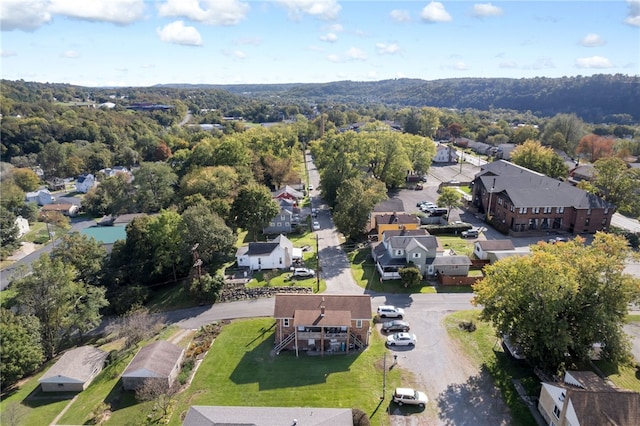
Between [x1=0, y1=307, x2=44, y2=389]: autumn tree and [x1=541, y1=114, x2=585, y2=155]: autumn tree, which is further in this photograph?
[x1=541, y1=114, x2=585, y2=155]: autumn tree

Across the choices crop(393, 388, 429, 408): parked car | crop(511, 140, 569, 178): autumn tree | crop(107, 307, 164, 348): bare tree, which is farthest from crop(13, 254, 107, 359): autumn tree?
crop(511, 140, 569, 178): autumn tree

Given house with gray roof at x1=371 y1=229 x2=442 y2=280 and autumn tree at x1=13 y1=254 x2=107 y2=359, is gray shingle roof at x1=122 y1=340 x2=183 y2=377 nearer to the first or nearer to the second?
autumn tree at x1=13 y1=254 x2=107 y2=359

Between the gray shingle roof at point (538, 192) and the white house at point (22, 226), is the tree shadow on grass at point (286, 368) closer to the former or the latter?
the gray shingle roof at point (538, 192)

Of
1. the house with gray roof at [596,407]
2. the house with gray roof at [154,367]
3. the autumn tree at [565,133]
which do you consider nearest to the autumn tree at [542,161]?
the autumn tree at [565,133]

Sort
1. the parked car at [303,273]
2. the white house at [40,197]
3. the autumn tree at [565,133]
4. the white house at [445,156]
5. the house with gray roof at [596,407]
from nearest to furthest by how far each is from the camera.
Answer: the house with gray roof at [596,407]
the parked car at [303,273]
the white house at [40,197]
the autumn tree at [565,133]
the white house at [445,156]

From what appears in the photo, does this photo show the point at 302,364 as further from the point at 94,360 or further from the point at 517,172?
the point at 517,172

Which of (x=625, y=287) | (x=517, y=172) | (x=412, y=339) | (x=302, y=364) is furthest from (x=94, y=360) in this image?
(x=517, y=172)

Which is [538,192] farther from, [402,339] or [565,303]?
[402,339]
